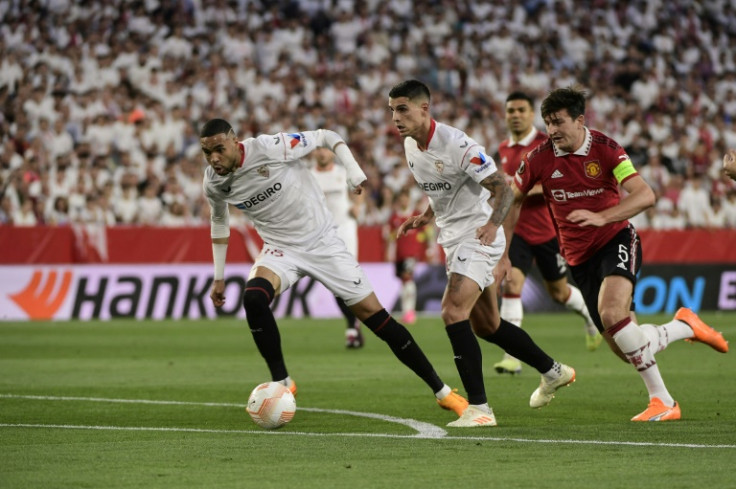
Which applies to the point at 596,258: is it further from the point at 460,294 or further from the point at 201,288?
the point at 201,288

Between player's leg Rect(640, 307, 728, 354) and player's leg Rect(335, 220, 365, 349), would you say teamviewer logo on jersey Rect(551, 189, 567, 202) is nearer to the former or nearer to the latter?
player's leg Rect(640, 307, 728, 354)

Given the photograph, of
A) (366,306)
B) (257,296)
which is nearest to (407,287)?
(366,306)

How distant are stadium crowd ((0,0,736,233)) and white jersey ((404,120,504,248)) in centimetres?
1404

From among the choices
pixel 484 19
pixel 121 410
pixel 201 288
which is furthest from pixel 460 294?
pixel 484 19

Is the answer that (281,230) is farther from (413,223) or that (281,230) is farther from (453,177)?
(453,177)

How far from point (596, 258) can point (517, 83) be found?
69.1 feet

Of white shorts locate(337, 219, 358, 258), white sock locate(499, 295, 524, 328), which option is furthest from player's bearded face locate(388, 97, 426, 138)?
white shorts locate(337, 219, 358, 258)

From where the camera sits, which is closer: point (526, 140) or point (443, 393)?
point (443, 393)

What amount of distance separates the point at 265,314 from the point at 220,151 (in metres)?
1.21

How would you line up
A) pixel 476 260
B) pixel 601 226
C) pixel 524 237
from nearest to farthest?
pixel 601 226 → pixel 476 260 → pixel 524 237

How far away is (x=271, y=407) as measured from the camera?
8289 millimetres

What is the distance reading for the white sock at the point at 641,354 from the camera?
337 inches

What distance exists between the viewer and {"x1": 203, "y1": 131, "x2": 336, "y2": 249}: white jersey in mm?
9359

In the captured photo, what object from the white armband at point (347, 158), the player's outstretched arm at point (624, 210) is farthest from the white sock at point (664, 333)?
the white armband at point (347, 158)
